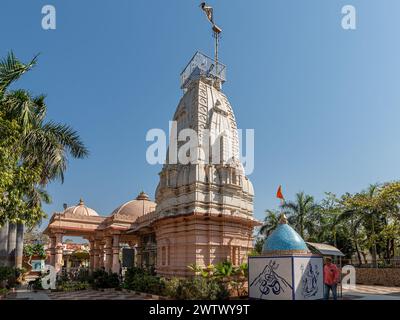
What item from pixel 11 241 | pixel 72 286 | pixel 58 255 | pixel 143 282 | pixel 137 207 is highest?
pixel 137 207

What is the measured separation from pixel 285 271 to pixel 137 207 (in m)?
17.7

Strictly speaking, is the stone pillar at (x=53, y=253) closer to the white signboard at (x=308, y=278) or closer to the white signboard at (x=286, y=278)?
the white signboard at (x=286, y=278)

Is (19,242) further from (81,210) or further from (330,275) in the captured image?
(330,275)

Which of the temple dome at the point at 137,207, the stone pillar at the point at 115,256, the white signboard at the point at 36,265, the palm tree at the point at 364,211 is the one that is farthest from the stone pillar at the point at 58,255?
the white signboard at the point at 36,265

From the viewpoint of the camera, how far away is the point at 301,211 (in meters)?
33.3

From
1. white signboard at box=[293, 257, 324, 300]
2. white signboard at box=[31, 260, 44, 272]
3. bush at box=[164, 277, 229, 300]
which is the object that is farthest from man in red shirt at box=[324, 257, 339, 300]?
white signboard at box=[31, 260, 44, 272]

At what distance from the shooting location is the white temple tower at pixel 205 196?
669 inches

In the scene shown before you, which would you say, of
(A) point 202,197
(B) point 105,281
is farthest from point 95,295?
(A) point 202,197
